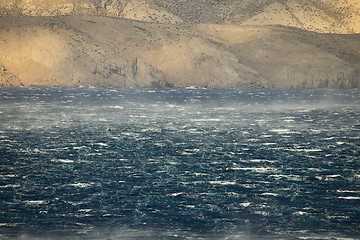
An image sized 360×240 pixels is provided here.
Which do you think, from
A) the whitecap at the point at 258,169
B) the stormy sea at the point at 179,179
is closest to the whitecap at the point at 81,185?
the stormy sea at the point at 179,179

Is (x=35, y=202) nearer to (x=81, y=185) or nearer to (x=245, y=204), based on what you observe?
(x=81, y=185)

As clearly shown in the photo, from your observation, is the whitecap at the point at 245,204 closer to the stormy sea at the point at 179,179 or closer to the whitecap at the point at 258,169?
the stormy sea at the point at 179,179

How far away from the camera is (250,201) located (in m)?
54.7

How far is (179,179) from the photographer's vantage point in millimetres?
63219

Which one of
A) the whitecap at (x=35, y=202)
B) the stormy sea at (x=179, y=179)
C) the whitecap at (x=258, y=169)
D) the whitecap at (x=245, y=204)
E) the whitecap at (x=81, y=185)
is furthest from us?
the whitecap at (x=258, y=169)

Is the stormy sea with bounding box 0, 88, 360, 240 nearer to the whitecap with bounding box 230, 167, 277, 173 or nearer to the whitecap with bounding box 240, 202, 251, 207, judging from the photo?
the whitecap with bounding box 240, 202, 251, 207

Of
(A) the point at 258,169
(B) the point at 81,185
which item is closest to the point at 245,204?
(B) the point at 81,185

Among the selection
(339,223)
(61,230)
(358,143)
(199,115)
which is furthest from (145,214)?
(199,115)

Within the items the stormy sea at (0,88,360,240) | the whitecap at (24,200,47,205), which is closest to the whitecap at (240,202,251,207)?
the stormy sea at (0,88,360,240)

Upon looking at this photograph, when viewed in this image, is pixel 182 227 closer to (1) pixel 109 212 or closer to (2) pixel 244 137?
(1) pixel 109 212

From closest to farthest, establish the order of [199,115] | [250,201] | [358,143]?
[250,201] → [358,143] → [199,115]

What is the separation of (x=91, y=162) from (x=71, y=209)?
20499 millimetres

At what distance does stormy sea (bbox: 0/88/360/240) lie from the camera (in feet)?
157

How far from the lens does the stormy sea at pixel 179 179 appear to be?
47750 millimetres
